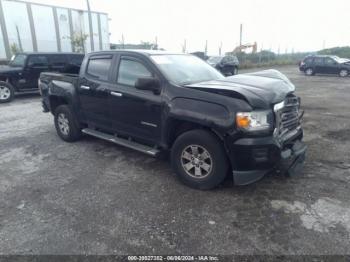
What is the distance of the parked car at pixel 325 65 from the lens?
2066 cm

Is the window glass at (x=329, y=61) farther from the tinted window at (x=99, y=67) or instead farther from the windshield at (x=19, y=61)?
the tinted window at (x=99, y=67)

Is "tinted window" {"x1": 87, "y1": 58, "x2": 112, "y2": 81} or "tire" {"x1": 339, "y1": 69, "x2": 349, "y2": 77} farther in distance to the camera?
"tire" {"x1": 339, "y1": 69, "x2": 349, "y2": 77}

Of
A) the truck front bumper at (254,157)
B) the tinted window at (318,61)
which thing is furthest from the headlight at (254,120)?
the tinted window at (318,61)

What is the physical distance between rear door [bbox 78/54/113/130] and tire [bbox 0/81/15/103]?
22.3ft

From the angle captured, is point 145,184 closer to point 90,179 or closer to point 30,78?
point 90,179

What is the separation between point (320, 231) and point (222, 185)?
1284mm

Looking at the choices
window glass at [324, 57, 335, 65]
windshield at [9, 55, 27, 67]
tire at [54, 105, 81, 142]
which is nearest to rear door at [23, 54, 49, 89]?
windshield at [9, 55, 27, 67]

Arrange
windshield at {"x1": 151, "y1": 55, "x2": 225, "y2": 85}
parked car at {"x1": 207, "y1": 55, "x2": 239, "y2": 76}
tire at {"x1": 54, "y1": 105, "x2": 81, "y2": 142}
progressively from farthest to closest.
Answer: parked car at {"x1": 207, "y1": 55, "x2": 239, "y2": 76}
tire at {"x1": 54, "y1": 105, "x2": 81, "y2": 142}
windshield at {"x1": 151, "y1": 55, "x2": 225, "y2": 85}

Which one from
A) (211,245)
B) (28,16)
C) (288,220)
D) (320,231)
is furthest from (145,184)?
(28,16)

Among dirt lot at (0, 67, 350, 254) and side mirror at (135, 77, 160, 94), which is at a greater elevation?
side mirror at (135, 77, 160, 94)

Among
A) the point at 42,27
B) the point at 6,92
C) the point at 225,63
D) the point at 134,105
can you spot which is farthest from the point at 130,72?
the point at 42,27

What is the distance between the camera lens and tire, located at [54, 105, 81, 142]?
212 inches

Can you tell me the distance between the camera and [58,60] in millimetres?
11383

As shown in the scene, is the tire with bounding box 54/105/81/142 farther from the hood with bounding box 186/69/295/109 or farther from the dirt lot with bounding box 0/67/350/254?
the hood with bounding box 186/69/295/109
